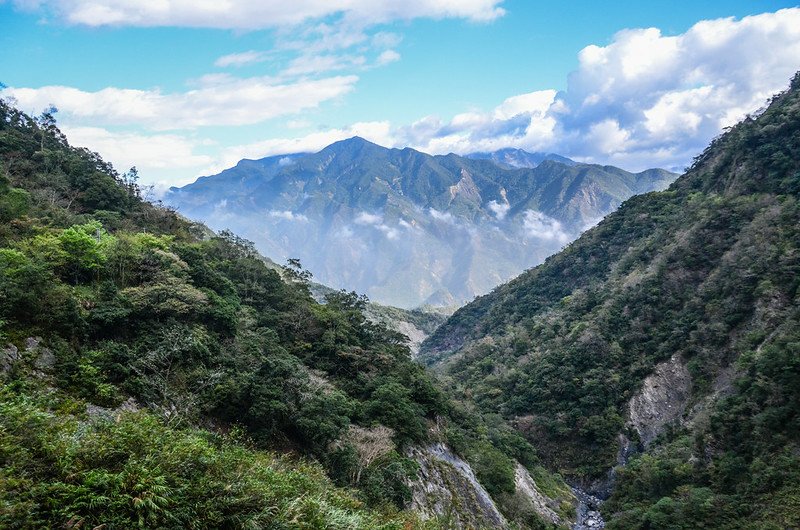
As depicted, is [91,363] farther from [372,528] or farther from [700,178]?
[700,178]

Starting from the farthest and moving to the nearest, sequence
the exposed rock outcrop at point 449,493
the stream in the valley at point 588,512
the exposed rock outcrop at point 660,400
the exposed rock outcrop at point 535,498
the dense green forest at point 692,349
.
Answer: the exposed rock outcrop at point 660,400
the stream in the valley at point 588,512
the exposed rock outcrop at point 535,498
the dense green forest at point 692,349
the exposed rock outcrop at point 449,493

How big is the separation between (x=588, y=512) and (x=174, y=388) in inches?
1642

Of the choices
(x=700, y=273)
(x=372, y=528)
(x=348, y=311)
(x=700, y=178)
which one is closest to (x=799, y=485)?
(x=372, y=528)

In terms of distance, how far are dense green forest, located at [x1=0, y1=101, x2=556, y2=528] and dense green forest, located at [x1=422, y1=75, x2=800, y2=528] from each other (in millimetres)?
9894

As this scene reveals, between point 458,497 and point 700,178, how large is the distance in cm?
7132

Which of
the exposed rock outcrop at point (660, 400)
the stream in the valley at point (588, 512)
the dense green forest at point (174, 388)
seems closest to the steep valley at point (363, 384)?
the dense green forest at point (174, 388)

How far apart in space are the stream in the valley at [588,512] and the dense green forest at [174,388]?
5927 mm

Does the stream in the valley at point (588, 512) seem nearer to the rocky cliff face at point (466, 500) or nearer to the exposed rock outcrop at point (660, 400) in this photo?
the rocky cliff face at point (466, 500)

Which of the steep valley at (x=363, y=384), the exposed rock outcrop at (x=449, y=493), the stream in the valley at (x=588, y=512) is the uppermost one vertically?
the steep valley at (x=363, y=384)

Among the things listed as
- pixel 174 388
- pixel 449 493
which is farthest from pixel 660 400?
pixel 174 388

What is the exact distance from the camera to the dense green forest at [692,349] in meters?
30.7

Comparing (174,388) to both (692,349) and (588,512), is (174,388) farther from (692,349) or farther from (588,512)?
(692,349)

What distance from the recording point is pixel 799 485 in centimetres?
2553

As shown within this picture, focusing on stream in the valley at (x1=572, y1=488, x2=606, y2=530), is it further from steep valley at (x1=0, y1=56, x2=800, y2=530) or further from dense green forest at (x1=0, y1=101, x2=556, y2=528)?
dense green forest at (x1=0, y1=101, x2=556, y2=528)
